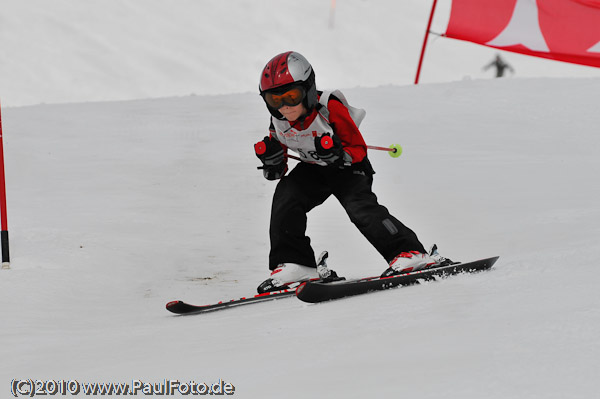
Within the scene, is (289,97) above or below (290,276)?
above

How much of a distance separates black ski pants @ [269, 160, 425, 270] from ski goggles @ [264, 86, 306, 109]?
434 mm

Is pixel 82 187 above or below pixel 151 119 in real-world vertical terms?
below

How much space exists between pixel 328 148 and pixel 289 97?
13.5 inches

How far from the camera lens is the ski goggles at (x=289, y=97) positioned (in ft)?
12.4

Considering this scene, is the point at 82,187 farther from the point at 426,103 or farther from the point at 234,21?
the point at 234,21

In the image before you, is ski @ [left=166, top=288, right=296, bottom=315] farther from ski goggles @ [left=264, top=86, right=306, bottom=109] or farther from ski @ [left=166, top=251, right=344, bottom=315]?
ski goggles @ [left=264, top=86, right=306, bottom=109]

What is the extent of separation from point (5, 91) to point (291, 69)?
857 inches

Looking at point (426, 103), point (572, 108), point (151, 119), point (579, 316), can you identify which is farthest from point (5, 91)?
point (579, 316)

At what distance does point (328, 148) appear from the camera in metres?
3.70

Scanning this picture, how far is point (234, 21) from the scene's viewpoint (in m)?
34.1

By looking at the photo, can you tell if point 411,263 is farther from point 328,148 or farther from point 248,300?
point 248,300

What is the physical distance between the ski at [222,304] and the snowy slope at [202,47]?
20958 millimetres

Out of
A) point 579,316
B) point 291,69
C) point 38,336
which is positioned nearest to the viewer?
point 579,316

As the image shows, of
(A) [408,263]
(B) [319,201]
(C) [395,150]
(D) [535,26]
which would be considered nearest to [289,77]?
(B) [319,201]
